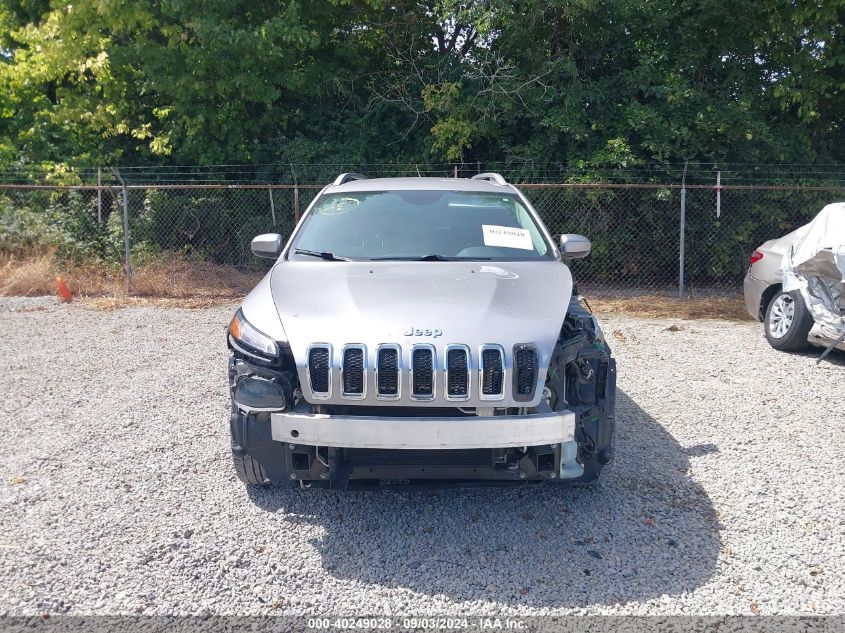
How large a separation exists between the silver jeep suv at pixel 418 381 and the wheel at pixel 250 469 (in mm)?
11

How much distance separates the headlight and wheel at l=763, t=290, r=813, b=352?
6188 mm

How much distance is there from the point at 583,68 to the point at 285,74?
5.67 metres

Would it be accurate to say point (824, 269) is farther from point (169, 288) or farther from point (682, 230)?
point (169, 288)

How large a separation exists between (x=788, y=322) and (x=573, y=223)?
5105 mm

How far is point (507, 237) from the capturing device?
4691 mm

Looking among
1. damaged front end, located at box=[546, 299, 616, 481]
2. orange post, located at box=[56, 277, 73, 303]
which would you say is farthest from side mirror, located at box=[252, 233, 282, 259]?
orange post, located at box=[56, 277, 73, 303]

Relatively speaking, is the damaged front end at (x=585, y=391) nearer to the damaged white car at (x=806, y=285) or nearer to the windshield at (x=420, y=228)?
the windshield at (x=420, y=228)

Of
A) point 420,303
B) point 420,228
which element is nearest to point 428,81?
point 420,228

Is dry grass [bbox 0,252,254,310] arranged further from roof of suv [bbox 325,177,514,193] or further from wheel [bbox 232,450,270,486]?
wheel [bbox 232,450,270,486]

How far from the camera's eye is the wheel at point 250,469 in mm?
3535

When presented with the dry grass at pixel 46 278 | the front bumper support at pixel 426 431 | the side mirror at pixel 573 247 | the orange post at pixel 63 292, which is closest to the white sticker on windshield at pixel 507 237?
the side mirror at pixel 573 247

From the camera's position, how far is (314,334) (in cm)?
337

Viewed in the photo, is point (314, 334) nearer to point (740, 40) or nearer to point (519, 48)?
point (519, 48)

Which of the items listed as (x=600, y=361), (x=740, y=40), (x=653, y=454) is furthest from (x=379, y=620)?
(x=740, y=40)
